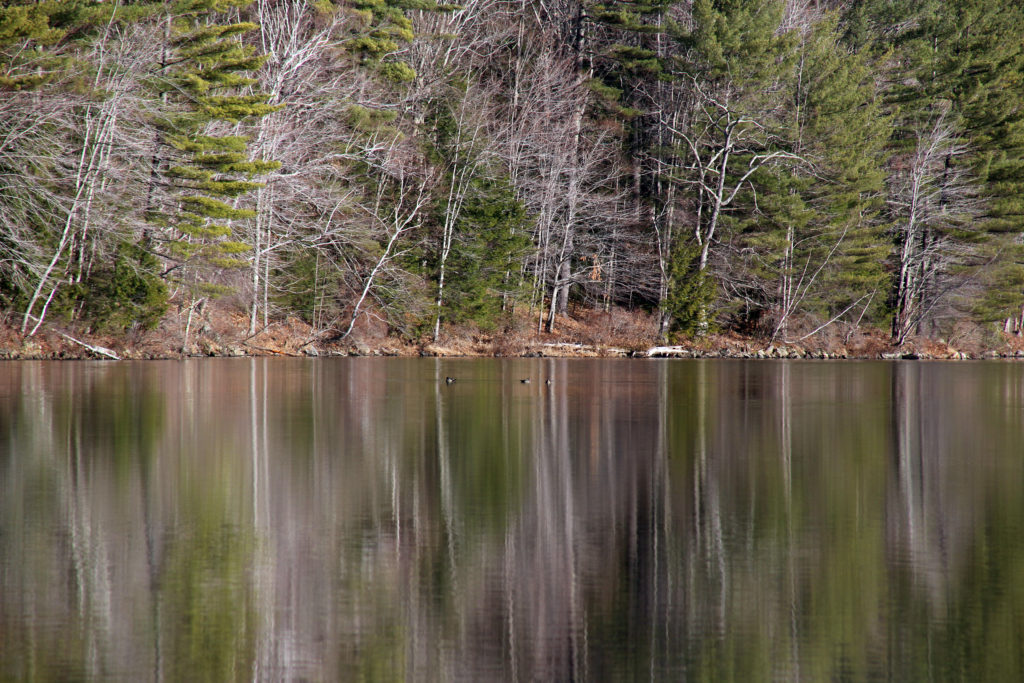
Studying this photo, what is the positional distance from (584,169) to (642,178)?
774 cm

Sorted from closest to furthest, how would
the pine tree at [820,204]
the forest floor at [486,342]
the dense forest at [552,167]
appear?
1. the forest floor at [486,342]
2. the dense forest at [552,167]
3. the pine tree at [820,204]

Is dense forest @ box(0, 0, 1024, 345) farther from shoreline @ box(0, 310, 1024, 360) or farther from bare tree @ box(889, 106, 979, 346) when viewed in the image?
shoreline @ box(0, 310, 1024, 360)

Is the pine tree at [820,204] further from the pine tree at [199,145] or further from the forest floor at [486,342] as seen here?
the pine tree at [199,145]

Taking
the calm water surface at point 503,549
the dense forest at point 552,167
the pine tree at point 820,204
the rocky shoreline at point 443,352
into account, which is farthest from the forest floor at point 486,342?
the calm water surface at point 503,549

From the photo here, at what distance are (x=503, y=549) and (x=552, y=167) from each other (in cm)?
3691

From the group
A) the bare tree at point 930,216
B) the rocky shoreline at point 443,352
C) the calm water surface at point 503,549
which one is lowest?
the calm water surface at point 503,549

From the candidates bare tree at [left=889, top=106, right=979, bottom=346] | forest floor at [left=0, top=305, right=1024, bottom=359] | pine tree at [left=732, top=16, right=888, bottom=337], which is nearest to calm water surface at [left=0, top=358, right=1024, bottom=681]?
forest floor at [left=0, top=305, right=1024, bottom=359]

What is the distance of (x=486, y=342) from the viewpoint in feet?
131

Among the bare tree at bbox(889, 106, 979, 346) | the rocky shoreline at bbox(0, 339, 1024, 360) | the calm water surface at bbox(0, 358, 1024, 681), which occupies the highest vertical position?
the bare tree at bbox(889, 106, 979, 346)

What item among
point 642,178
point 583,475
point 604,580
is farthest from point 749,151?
point 604,580

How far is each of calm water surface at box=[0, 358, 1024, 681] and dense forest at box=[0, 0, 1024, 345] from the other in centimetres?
1825

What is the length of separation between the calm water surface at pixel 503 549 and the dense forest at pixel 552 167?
18247mm

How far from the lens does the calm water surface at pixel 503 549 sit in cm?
495

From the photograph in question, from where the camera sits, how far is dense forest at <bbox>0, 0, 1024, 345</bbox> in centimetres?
3075
